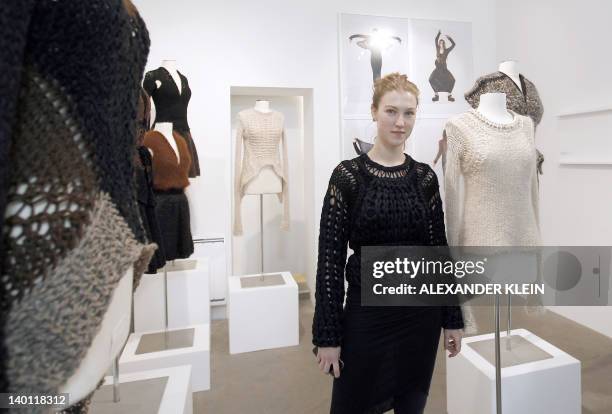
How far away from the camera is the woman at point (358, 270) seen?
135cm

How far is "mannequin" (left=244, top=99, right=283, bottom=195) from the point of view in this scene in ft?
10.6

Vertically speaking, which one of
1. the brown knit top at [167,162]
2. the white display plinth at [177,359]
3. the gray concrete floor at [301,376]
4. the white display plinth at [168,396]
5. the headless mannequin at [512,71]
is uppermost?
the headless mannequin at [512,71]

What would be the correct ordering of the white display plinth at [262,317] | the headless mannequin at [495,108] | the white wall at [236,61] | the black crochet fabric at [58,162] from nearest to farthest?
the black crochet fabric at [58,162] → the headless mannequin at [495,108] → the white display plinth at [262,317] → the white wall at [236,61]

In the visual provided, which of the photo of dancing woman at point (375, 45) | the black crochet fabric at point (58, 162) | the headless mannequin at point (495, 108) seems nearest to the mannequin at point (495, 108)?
Answer: the headless mannequin at point (495, 108)

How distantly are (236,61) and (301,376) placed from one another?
2.64 m

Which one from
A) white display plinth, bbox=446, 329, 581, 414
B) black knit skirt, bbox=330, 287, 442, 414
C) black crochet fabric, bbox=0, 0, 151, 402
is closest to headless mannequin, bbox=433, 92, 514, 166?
black knit skirt, bbox=330, 287, 442, 414

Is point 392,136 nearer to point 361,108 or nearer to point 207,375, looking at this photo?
point 207,375

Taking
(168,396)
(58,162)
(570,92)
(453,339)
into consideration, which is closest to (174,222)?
(168,396)

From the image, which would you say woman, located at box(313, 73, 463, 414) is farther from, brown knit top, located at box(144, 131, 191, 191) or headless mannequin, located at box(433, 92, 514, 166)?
brown knit top, located at box(144, 131, 191, 191)

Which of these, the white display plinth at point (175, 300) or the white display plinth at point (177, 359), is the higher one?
the white display plinth at point (175, 300)

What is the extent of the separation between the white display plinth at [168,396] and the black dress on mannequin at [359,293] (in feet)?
1.96

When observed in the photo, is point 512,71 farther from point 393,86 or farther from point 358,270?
point 358,270

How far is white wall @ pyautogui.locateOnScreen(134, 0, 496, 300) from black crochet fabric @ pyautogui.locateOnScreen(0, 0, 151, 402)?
3.22m

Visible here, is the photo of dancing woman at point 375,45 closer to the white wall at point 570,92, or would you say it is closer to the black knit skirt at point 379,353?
the white wall at point 570,92
